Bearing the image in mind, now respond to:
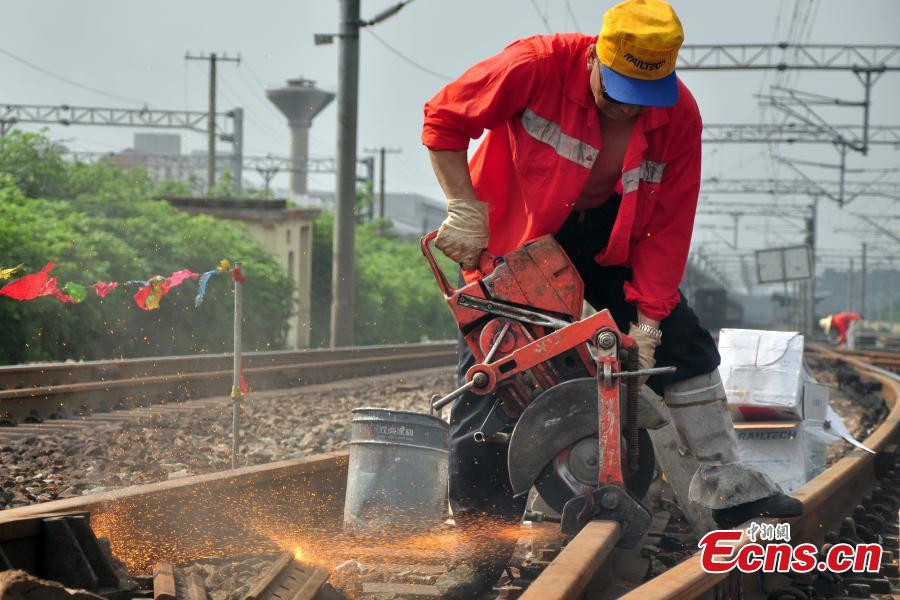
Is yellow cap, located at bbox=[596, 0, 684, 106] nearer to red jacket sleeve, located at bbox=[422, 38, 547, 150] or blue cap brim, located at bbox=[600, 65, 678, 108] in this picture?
blue cap brim, located at bbox=[600, 65, 678, 108]

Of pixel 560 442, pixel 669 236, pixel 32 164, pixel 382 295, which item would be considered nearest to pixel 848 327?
pixel 382 295

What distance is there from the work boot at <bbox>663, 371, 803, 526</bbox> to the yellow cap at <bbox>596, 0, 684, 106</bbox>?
120 centimetres

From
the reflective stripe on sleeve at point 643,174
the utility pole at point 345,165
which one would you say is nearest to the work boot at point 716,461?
the reflective stripe on sleeve at point 643,174

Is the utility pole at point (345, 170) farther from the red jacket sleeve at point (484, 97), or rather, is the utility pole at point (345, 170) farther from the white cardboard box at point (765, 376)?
the red jacket sleeve at point (484, 97)

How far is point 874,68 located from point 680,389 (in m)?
22.7

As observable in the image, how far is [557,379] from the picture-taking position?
466 centimetres

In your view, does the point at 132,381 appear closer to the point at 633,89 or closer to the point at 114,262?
the point at 633,89

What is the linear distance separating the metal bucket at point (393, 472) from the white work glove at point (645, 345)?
1055 mm

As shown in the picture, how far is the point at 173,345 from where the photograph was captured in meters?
21.6

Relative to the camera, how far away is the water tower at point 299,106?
76.9m

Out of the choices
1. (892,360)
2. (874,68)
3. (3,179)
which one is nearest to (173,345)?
(3,179)

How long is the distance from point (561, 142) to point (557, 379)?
2.88 feet

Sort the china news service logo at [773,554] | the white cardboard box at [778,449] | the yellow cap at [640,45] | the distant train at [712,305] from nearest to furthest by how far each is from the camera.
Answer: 1. the china news service logo at [773,554]
2. the yellow cap at [640,45]
3. the white cardboard box at [778,449]
4. the distant train at [712,305]

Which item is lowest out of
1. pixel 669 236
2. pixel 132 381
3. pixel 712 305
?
pixel 712 305
